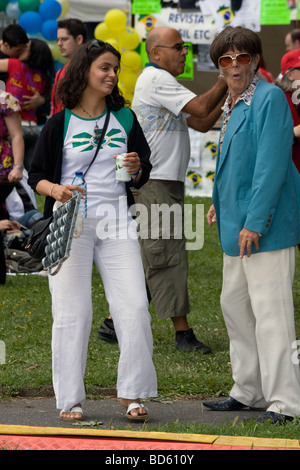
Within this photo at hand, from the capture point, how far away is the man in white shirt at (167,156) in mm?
6738

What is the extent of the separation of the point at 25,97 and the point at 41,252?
668 cm

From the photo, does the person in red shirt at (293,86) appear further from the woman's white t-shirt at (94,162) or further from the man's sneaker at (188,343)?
the woman's white t-shirt at (94,162)

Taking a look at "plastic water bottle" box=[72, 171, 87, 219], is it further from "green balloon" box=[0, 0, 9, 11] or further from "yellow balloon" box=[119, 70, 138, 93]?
"green balloon" box=[0, 0, 9, 11]

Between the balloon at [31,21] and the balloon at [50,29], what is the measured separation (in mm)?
119

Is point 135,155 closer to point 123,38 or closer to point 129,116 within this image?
point 129,116

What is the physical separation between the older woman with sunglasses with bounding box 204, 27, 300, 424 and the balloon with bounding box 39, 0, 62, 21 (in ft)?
28.3

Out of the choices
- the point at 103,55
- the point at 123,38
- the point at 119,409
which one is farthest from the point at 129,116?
the point at 123,38

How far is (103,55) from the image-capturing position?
206 inches

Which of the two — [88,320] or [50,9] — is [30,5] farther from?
[88,320]

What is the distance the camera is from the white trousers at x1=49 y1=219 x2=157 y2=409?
16.7 ft

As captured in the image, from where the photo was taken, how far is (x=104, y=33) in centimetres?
1355

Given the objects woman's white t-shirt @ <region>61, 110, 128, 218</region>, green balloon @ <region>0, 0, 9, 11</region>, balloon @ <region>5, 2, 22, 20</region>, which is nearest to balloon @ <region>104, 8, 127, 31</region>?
balloon @ <region>5, 2, 22, 20</region>

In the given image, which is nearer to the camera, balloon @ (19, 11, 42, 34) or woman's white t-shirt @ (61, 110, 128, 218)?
woman's white t-shirt @ (61, 110, 128, 218)

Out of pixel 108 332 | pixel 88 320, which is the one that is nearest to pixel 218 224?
pixel 88 320
